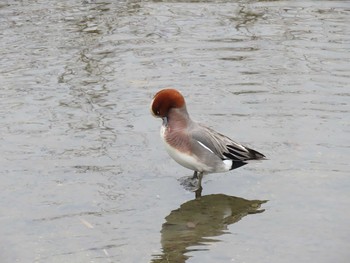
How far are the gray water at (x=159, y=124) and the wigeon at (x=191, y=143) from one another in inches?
11.0

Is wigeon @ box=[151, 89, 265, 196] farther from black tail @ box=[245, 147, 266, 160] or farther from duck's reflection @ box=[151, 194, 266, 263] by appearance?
duck's reflection @ box=[151, 194, 266, 263]

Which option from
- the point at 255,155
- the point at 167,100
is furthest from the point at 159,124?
the point at 255,155

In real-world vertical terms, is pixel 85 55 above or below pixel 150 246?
above

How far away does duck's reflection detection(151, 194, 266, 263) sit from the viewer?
6234 millimetres

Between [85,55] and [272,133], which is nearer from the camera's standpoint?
[272,133]

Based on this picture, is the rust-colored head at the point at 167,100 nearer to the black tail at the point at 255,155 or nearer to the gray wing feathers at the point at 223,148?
the gray wing feathers at the point at 223,148

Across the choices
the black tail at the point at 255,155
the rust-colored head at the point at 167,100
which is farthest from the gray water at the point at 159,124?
the rust-colored head at the point at 167,100

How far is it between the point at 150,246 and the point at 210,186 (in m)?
1.36

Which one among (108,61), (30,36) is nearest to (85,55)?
(108,61)

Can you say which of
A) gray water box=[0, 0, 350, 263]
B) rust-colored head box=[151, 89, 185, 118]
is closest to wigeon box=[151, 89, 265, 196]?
rust-colored head box=[151, 89, 185, 118]

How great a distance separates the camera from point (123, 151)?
8055 mm

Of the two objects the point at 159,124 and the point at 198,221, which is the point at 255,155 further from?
the point at 159,124

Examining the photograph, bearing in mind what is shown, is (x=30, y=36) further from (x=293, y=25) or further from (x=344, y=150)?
(x=344, y=150)

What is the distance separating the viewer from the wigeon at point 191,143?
709cm
